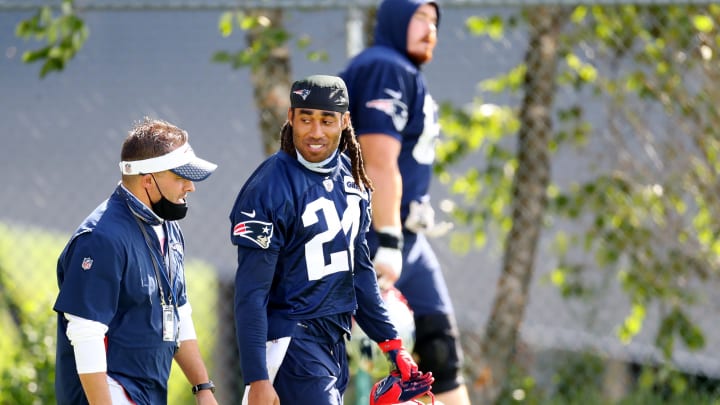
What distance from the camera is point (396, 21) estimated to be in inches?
200

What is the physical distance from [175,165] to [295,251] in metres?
0.49

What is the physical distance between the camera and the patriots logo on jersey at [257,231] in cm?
368

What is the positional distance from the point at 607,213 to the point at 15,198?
143 inches

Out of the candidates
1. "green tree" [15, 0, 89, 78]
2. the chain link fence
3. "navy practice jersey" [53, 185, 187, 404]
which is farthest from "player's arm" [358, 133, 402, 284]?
"green tree" [15, 0, 89, 78]

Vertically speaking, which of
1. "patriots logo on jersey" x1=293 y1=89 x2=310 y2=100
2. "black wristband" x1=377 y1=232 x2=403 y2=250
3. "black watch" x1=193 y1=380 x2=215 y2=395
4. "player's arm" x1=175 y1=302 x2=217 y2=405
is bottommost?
"black watch" x1=193 y1=380 x2=215 y2=395

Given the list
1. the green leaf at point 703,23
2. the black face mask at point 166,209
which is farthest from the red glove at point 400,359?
the green leaf at point 703,23

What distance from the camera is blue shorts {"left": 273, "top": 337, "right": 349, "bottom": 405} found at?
380 centimetres

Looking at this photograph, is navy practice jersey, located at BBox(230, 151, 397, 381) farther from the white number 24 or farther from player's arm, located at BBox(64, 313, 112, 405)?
player's arm, located at BBox(64, 313, 112, 405)

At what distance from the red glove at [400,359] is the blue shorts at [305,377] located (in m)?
0.27

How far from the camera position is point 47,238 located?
7254mm

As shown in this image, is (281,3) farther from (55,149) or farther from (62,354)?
(62,354)

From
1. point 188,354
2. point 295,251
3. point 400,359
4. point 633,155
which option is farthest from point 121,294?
point 633,155

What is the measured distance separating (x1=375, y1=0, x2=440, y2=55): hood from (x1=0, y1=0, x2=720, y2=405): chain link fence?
3.18ft

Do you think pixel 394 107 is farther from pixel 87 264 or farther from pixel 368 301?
pixel 87 264
